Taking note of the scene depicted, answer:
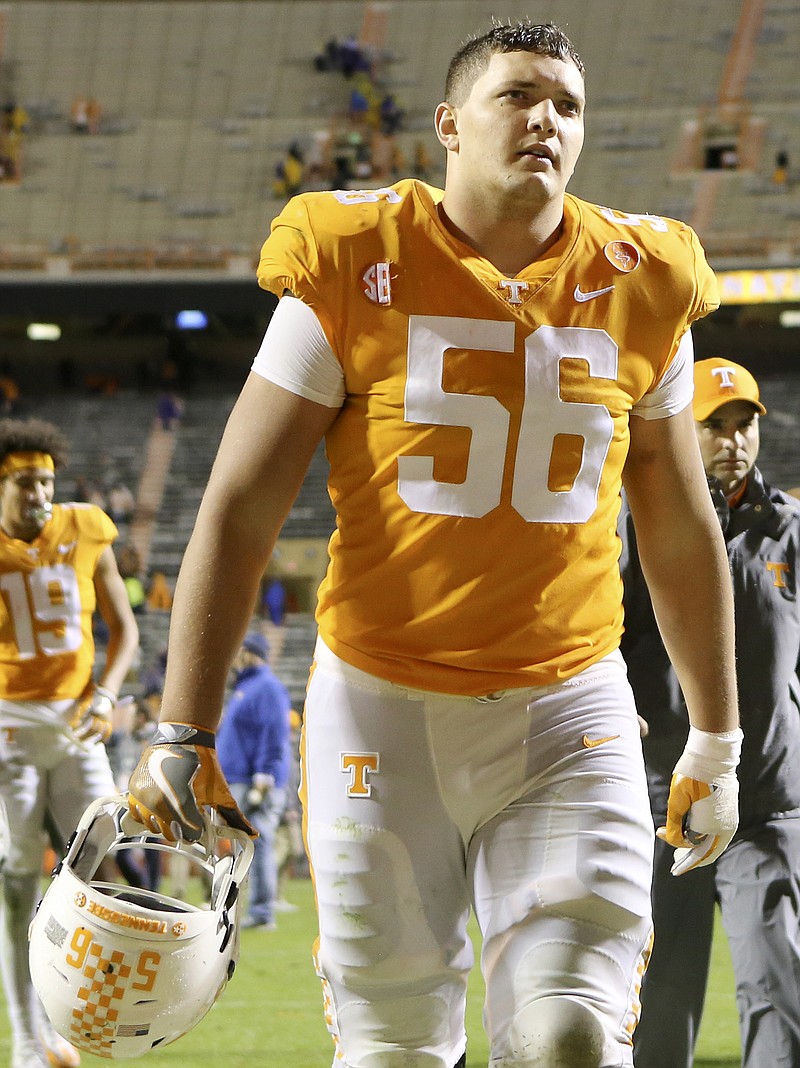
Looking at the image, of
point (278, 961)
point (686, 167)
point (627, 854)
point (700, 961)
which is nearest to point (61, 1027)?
point (627, 854)

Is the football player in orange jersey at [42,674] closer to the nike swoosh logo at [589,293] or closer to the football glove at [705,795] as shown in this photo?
the football glove at [705,795]

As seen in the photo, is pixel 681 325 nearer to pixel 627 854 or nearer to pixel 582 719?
pixel 582 719

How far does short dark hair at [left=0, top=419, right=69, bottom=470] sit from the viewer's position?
5.29 meters

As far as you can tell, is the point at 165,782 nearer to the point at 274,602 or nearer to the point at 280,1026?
the point at 280,1026

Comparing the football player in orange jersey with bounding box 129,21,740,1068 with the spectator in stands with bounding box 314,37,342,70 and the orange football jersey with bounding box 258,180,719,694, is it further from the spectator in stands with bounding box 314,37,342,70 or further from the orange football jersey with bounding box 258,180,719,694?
the spectator in stands with bounding box 314,37,342,70

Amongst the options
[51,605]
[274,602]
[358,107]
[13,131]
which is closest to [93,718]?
[51,605]

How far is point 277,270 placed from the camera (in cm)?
229

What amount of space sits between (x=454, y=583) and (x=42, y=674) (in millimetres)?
3370

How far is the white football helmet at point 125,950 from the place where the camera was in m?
2.26

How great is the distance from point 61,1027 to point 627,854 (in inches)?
37.5

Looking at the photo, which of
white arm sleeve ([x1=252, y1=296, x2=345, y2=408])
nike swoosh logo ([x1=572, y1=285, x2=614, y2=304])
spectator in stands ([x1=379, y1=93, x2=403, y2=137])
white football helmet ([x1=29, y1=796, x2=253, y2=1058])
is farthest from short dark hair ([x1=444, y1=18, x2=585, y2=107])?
spectator in stands ([x1=379, y1=93, x2=403, y2=137])

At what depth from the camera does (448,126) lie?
250 cm

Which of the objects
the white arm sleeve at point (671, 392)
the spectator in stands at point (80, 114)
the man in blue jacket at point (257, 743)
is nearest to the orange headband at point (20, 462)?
the white arm sleeve at point (671, 392)

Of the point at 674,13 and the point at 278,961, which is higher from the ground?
the point at 674,13
